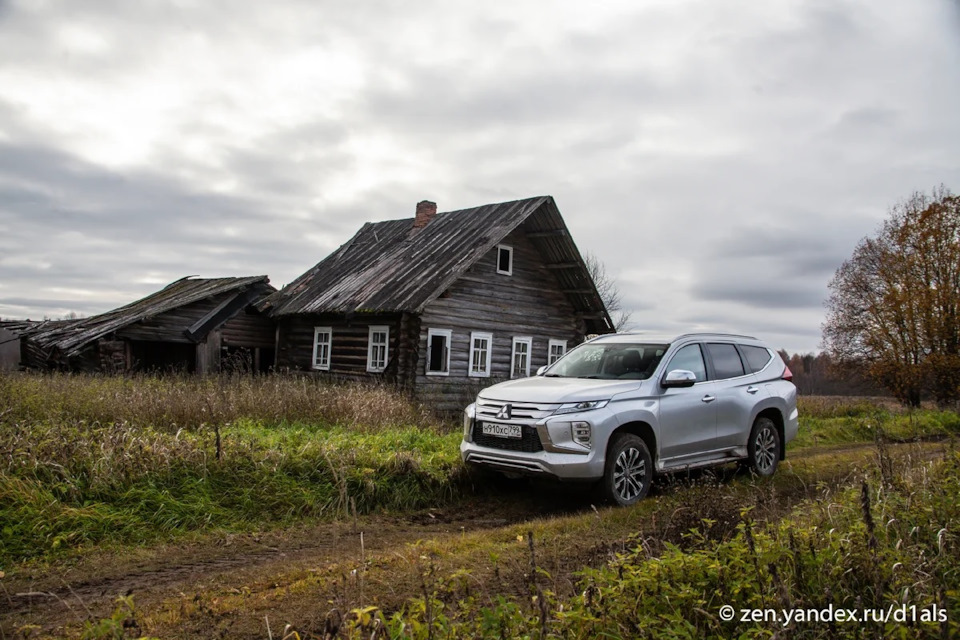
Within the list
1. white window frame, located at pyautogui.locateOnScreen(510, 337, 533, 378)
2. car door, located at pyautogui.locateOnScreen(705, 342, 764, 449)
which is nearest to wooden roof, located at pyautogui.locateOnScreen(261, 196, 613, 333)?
white window frame, located at pyautogui.locateOnScreen(510, 337, 533, 378)

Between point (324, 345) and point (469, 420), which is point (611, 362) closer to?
point (469, 420)

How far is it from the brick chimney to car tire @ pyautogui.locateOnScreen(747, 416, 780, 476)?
17.0 metres

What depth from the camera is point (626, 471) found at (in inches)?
291

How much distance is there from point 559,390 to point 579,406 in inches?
12.6

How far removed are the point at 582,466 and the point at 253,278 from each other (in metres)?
19.8

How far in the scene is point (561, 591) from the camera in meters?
4.49

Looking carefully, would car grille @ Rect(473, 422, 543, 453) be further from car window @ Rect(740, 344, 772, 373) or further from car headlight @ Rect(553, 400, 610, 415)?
car window @ Rect(740, 344, 772, 373)

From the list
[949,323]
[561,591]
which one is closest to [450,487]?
[561,591]

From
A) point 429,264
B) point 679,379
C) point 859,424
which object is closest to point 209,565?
point 679,379

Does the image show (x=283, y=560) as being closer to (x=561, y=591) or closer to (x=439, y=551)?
(x=439, y=551)

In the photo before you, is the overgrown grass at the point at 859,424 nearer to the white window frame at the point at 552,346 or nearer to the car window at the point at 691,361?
the car window at the point at 691,361

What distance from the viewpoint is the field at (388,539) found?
11.0 ft

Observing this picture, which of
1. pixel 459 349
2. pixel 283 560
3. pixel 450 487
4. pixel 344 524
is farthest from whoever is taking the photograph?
pixel 459 349

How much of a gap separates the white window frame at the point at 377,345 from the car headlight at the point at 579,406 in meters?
12.1
